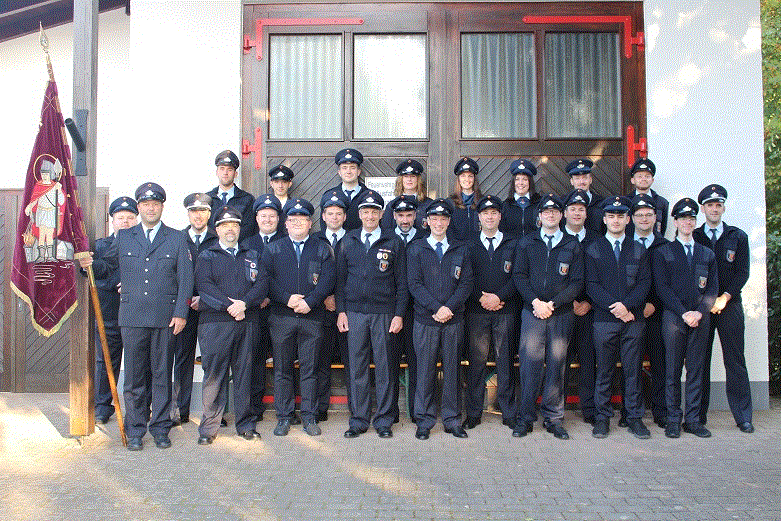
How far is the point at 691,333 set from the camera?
6.20 metres

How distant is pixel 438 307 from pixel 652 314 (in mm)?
1982

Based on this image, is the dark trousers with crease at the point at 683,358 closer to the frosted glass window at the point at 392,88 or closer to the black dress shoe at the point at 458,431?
the black dress shoe at the point at 458,431

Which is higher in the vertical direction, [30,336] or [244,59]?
[244,59]

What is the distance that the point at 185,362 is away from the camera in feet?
21.7

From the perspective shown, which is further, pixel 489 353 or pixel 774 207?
pixel 774 207

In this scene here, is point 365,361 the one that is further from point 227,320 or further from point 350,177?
point 350,177

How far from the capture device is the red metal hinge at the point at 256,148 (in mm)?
7836

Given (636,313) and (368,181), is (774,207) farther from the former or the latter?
(368,181)

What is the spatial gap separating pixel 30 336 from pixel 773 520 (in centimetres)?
791

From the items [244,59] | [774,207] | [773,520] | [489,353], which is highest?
[244,59]

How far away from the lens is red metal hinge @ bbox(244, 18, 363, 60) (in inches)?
310

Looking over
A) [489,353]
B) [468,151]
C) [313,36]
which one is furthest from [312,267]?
[313,36]

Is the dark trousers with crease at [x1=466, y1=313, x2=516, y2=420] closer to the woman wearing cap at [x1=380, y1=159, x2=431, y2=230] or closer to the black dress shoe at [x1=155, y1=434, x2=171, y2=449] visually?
the woman wearing cap at [x1=380, y1=159, x2=431, y2=230]

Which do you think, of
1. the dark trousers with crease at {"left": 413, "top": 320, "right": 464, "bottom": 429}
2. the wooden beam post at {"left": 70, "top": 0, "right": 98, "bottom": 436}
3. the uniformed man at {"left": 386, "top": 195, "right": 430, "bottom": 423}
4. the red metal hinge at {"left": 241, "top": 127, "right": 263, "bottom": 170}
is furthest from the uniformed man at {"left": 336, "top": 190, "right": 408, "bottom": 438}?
the wooden beam post at {"left": 70, "top": 0, "right": 98, "bottom": 436}
